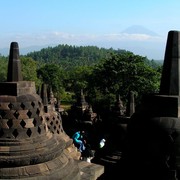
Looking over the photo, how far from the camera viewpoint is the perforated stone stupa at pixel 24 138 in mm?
5512

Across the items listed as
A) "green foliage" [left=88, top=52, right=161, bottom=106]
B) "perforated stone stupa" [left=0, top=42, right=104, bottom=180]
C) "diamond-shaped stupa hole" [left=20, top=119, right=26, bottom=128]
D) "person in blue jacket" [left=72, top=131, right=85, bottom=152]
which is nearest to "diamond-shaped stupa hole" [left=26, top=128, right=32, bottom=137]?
"perforated stone stupa" [left=0, top=42, right=104, bottom=180]

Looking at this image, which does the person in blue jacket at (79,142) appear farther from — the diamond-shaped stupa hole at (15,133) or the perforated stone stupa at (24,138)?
the diamond-shaped stupa hole at (15,133)

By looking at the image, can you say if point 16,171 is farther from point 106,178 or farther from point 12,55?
point 12,55

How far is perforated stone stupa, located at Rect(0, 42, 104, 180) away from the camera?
551 cm

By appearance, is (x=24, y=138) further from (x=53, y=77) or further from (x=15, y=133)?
(x=53, y=77)

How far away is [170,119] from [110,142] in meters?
7.15

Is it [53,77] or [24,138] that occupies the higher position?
[24,138]

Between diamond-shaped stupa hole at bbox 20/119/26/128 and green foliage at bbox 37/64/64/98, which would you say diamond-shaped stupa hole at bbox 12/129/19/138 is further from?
green foliage at bbox 37/64/64/98

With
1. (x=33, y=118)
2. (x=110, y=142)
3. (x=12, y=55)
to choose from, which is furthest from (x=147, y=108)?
(x=110, y=142)

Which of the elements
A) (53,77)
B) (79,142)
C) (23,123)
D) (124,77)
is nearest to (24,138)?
(23,123)

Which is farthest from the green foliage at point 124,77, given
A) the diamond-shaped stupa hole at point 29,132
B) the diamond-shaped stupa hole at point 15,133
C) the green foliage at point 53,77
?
the diamond-shaped stupa hole at point 15,133

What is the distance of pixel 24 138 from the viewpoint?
566cm

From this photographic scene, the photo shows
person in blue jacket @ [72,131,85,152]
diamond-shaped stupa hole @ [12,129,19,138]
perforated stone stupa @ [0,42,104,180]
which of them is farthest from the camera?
person in blue jacket @ [72,131,85,152]

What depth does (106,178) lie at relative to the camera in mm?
4938
